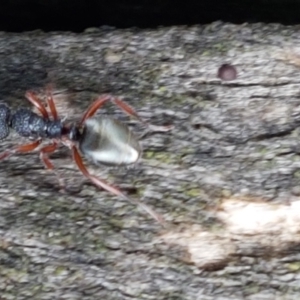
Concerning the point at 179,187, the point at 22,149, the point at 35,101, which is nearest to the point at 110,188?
the point at 179,187

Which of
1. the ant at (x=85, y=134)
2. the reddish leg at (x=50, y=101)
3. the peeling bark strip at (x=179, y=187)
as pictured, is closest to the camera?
the peeling bark strip at (x=179, y=187)

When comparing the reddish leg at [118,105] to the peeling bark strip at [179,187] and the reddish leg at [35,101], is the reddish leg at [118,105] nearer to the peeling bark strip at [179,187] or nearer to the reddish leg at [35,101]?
the peeling bark strip at [179,187]

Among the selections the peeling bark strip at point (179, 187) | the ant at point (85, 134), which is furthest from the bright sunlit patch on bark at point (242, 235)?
the ant at point (85, 134)

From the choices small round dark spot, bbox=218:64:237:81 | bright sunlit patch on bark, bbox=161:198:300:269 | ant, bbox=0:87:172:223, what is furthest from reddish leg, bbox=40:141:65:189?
small round dark spot, bbox=218:64:237:81

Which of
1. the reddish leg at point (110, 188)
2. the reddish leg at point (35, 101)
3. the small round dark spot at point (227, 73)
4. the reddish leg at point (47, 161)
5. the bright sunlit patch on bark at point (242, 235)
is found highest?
the small round dark spot at point (227, 73)

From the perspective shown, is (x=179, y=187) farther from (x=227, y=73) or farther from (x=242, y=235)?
(x=227, y=73)

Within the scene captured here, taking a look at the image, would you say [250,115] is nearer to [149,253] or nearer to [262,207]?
[262,207]

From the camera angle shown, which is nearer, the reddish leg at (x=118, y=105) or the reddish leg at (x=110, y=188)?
the reddish leg at (x=110, y=188)

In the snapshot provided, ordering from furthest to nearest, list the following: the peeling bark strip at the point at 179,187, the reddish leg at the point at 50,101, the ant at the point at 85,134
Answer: the reddish leg at the point at 50,101 < the ant at the point at 85,134 < the peeling bark strip at the point at 179,187
